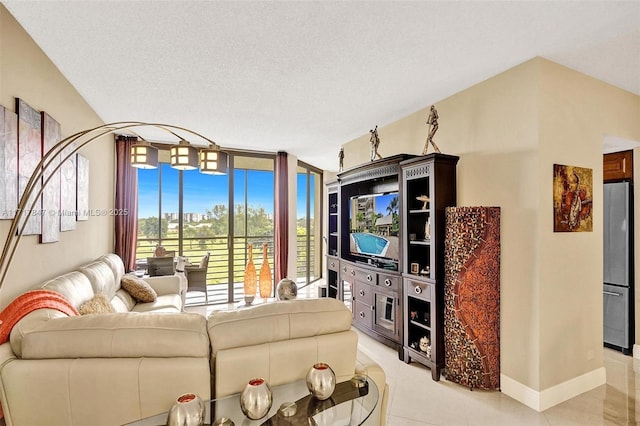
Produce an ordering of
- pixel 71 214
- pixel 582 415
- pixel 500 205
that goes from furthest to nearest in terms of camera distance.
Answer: pixel 71 214
pixel 500 205
pixel 582 415

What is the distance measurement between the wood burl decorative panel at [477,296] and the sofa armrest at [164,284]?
3198 mm

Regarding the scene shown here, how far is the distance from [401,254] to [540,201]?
4.22 ft

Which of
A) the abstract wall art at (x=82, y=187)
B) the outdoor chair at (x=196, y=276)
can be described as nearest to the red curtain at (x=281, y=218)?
the outdoor chair at (x=196, y=276)

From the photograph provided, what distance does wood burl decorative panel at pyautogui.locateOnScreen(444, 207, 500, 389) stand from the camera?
2.66 metres

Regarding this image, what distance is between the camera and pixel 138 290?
3.63 metres

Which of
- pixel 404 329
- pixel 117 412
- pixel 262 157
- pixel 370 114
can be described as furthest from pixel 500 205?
pixel 262 157

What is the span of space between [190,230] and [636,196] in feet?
19.3

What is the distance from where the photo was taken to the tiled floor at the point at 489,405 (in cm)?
230

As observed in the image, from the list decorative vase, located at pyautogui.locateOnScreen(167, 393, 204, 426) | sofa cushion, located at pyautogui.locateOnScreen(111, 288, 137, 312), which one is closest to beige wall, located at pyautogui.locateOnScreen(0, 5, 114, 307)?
sofa cushion, located at pyautogui.locateOnScreen(111, 288, 137, 312)

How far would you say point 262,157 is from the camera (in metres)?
6.02

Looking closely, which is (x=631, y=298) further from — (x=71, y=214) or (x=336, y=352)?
(x=71, y=214)

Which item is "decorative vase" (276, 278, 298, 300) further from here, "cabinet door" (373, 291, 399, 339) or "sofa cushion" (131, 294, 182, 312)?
"sofa cushion" (131, 294, 182, 312)

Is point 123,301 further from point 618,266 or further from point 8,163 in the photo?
point 618,266

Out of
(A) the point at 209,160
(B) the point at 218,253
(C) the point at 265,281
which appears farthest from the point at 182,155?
(B) the point at 218,253
